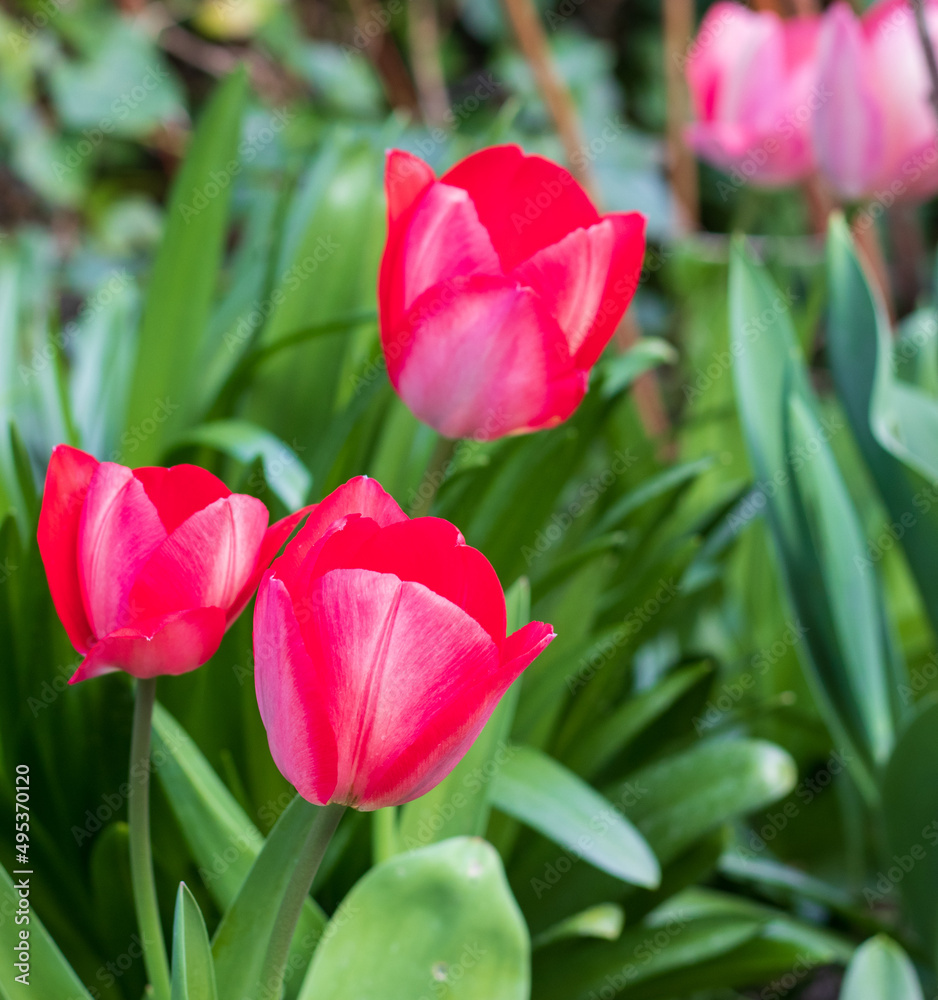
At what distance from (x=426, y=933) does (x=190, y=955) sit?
0.10 meters

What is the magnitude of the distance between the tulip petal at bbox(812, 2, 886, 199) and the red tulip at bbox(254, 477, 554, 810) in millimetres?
605

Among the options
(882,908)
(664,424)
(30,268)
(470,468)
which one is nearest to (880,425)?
(470,468)

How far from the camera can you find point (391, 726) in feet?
0.89

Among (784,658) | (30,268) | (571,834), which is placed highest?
(30,268)

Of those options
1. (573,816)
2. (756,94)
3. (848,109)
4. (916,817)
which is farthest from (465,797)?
(756,94)

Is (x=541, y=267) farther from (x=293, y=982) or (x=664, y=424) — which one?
(x=664, y=424)

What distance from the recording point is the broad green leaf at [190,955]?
0.30 m

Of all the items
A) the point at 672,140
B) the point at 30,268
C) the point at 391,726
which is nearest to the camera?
the point at 391,726

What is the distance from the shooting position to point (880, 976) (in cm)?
48

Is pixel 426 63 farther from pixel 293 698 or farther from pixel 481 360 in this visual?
pixel 293 698

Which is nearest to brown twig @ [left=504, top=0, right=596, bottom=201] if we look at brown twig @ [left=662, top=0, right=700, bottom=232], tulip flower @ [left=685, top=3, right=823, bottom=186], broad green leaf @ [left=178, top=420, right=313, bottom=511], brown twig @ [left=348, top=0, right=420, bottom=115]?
tulip flower @ [left=685, top=3, right=823, bottom=186]

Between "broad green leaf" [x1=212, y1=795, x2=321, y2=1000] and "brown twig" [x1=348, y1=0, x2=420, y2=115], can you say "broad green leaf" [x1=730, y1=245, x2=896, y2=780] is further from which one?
"brown twig" [x1=348, y1=0, x2=420, y2=115]

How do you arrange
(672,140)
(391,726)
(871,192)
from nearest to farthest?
(391,726) < (871,192) < (672,140)

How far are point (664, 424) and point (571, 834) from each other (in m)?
0.69
